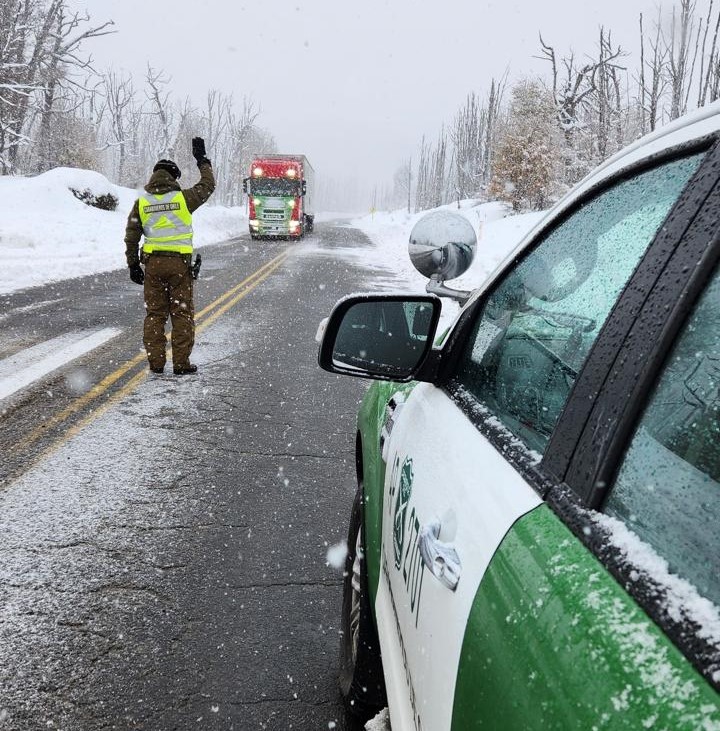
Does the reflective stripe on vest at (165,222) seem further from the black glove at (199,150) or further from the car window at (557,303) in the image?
the car window at (557,303)

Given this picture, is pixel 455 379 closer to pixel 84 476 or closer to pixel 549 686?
pixel 549 686

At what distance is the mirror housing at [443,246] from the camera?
4.33m

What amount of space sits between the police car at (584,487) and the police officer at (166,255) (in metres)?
5.59

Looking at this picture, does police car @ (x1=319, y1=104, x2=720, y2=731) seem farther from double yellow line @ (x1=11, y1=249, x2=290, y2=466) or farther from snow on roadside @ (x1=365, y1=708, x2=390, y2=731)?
double yellow line @ (x1=11, y1=249, x2=290, y2=466)

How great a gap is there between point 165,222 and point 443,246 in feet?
11.9

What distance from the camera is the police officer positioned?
678 centimetres

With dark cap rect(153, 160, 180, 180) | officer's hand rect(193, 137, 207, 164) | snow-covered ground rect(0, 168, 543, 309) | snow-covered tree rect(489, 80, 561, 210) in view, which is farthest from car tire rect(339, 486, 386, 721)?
snow-covered tree rect(489, 80, 561, 210)

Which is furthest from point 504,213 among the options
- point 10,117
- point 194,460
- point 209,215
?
point 194,460

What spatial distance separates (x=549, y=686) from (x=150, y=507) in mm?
3427

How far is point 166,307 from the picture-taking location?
7129 millimetres

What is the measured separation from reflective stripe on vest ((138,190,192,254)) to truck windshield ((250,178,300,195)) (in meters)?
26.1

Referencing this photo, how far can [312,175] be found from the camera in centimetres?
3869

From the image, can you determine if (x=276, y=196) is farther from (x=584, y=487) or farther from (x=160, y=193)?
(x=584, y=487)

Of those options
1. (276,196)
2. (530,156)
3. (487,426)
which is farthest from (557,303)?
(530,156)
